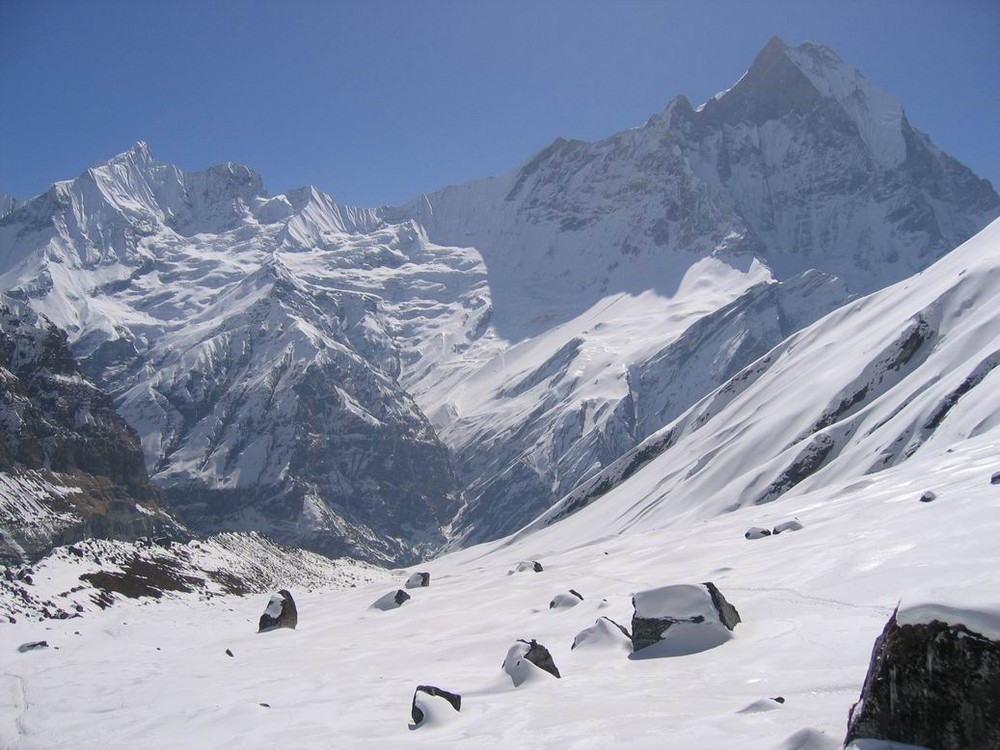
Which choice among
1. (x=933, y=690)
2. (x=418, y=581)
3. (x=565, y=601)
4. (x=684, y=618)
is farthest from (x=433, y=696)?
(x=418, y=581)

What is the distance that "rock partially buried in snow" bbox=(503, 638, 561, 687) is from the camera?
67.7ft

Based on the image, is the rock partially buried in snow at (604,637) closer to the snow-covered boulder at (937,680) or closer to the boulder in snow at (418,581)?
the snow-covered boulder at (937,680)

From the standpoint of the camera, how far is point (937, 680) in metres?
10.7

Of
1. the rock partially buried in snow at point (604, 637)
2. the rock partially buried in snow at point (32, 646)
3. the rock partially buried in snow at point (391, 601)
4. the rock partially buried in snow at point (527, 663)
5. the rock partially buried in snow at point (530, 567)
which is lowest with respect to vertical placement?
the rock partially buried in snow at point (530, 567)

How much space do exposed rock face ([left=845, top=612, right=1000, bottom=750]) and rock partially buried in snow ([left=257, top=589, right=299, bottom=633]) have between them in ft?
131

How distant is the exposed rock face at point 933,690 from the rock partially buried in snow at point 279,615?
131 ft

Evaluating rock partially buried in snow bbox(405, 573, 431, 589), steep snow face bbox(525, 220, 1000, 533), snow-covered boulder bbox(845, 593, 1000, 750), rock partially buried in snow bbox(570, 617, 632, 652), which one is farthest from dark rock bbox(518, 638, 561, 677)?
rock partially buried in snow bbox(405, 573, 431, 589)

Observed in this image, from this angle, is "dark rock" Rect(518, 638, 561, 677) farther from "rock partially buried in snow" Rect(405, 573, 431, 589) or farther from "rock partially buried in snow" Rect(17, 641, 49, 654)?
"rock partially buried in snow" Rect(405, 573, 431, 589)

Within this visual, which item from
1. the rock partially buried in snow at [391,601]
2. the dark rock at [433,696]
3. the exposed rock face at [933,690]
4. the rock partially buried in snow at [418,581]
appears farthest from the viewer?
the rock partially buried in snow at [418,581]

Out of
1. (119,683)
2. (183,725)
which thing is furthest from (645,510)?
(183,725)

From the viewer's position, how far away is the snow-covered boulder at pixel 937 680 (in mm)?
10398

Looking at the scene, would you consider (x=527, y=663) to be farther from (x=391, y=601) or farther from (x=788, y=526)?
(x=391, y=601)

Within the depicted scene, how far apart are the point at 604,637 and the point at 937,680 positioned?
1384 cm

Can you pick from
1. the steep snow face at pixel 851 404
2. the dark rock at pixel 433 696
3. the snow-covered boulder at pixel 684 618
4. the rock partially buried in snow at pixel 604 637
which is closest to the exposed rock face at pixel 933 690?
the dark rock at pixel 433 696
